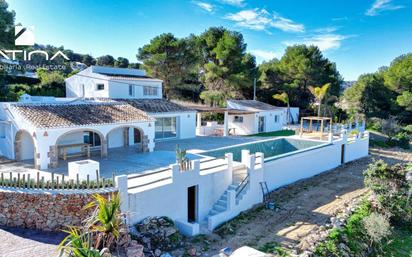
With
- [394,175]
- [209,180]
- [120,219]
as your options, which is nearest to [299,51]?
[394,175]

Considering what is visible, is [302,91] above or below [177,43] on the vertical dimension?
below

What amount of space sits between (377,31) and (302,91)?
16.7m

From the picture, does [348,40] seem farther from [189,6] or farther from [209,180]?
[209,180]

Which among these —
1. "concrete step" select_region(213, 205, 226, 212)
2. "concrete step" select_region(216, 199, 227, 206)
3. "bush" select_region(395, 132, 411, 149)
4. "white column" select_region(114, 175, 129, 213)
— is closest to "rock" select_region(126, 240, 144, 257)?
"white column" select_region(114, 175, 129, 213)

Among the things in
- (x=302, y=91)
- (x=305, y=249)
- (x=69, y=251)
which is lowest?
(x=305, y=249)

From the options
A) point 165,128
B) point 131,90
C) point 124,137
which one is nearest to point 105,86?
point 131,90

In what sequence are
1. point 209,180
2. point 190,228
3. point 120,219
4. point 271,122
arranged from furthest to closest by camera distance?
point 271,122 < point 209,180 < point 190,228 < point 120,219

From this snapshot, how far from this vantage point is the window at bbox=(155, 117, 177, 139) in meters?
30.3

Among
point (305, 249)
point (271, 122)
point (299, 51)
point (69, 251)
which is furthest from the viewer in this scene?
point (299, 51)

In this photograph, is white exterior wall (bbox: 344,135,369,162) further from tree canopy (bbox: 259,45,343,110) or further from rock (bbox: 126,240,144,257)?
rock (bbox: 126,240,144,257)

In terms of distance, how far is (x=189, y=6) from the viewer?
33.4 m

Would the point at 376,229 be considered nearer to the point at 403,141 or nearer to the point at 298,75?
the point at 403,141

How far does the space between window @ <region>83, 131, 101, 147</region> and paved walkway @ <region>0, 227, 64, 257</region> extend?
11128 millimetres

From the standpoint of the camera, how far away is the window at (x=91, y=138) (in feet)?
79.1
